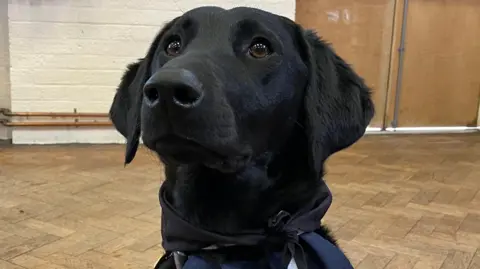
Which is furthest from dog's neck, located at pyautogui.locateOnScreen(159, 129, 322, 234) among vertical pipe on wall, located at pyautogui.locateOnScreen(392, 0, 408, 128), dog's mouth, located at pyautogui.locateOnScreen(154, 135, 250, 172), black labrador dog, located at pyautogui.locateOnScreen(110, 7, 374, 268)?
vertical pipe on wall, located at pyautogui.locateOnScreen(392, 0, 408, 128)

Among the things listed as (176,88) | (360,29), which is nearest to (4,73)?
(360,29)

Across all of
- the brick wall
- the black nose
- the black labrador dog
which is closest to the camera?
the black nose

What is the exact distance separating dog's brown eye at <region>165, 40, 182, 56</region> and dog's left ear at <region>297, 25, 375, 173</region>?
284 mm

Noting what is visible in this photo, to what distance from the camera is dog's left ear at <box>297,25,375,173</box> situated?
1.28 metres

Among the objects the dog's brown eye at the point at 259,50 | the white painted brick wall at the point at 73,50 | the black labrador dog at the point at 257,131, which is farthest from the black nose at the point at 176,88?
the white painted brick wall at the point at 73,50

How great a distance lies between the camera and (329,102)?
1.30 meters

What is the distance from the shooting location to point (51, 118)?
4574mm

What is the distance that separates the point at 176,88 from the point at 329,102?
1.50 ft

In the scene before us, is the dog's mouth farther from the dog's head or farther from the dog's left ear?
the dog's left ear

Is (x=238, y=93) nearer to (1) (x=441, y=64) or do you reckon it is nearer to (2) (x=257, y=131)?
(2) (x=257, y=131)

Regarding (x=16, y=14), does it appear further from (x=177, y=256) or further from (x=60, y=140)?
(x=177, y=256)

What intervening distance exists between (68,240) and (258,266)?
1639 millimetres

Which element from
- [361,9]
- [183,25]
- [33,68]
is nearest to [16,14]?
[33,68]

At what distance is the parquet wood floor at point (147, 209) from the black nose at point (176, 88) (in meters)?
0.91
